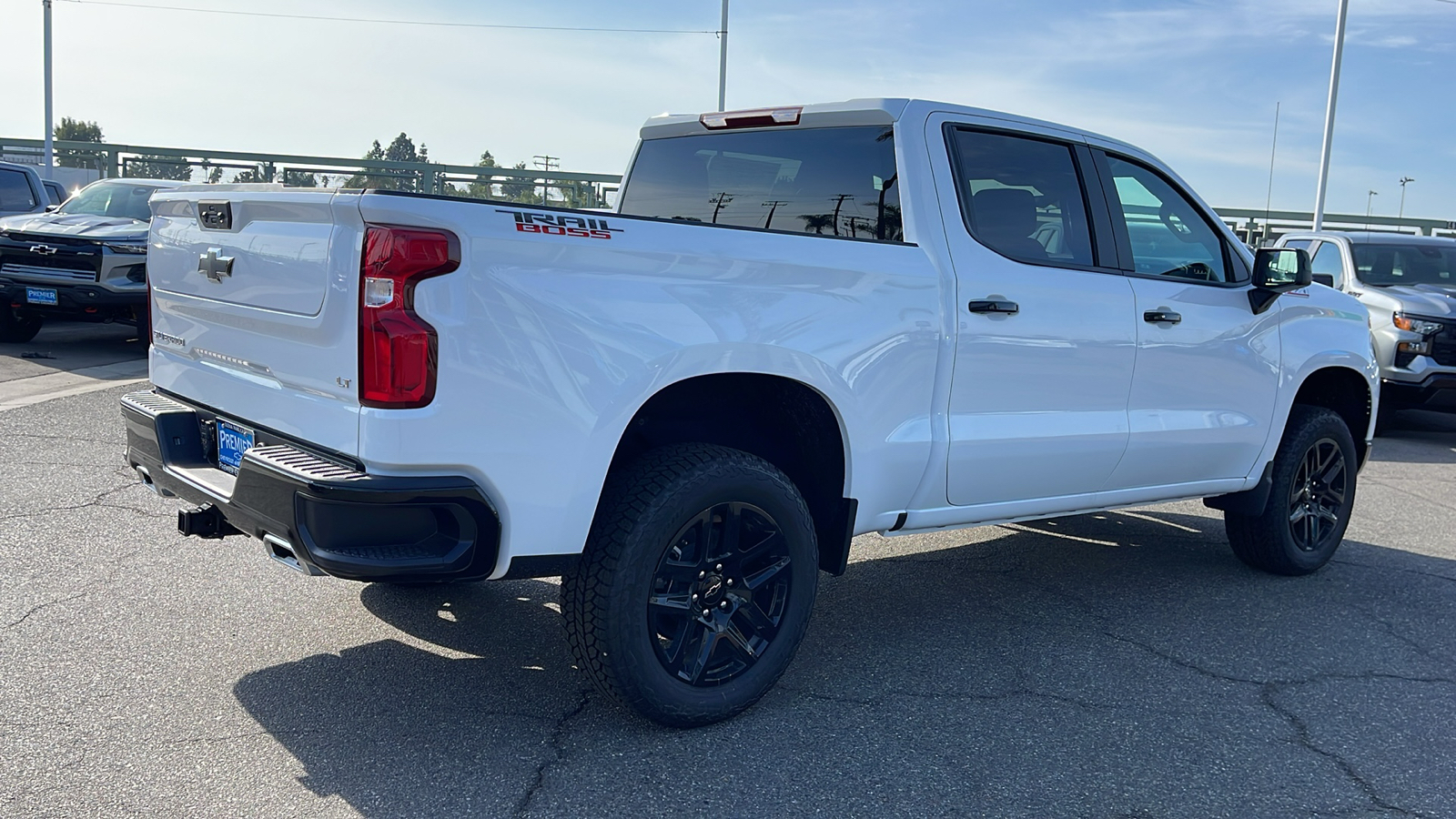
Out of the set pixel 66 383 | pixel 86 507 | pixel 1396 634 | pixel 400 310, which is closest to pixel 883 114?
pixel 400 310

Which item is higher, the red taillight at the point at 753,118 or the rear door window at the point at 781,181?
the red taillight at the point at 753,118

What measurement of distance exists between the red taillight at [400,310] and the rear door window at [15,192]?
38.6ft

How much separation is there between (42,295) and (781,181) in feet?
28.6

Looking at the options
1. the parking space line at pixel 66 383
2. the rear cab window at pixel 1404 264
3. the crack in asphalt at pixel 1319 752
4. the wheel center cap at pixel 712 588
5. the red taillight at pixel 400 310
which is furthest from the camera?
the rear cab window at pixel 1404 264

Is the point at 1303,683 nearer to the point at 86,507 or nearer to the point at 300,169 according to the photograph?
the point at 86,507

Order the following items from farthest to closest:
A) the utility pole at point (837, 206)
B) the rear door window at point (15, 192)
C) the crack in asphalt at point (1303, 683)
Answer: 1. the rear door window at point (15, 192)
2. the utility pole at point (837, 206)
3. the crack in asphalt at point (1303, 683)

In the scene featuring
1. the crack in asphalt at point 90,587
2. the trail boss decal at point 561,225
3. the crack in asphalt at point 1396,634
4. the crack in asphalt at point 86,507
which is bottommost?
the crack in asphalt at point 1396,634

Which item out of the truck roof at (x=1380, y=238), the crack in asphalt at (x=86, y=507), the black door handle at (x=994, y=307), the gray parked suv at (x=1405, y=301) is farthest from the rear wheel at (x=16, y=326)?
the truck roof at (x=1380, y=238)

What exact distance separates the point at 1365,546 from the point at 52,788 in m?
6.31

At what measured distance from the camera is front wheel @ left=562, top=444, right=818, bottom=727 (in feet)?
10.8

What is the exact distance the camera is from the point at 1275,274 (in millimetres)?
5117

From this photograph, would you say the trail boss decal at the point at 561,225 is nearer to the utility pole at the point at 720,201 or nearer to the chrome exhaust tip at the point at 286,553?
the chrome exhaust tip at the point at 286,553

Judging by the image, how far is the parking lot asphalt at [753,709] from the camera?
3131 mm

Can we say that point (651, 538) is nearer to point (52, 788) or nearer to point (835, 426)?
point (835, 426)
